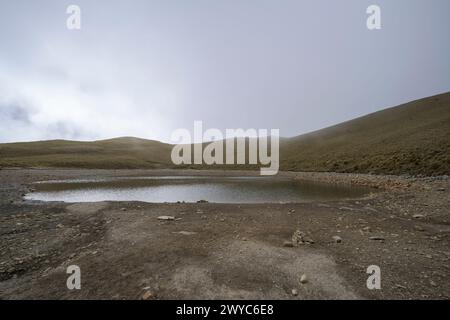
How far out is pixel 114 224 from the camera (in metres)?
10.8

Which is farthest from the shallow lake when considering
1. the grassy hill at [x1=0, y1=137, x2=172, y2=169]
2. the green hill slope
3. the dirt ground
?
the grassy hill at [x1=0, y1=137, x2=172, y2=169]

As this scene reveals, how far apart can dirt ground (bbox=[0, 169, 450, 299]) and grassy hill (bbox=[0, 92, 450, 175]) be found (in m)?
30.2

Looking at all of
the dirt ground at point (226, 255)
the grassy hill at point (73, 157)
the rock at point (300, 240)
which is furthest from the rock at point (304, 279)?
the grassy hill at point (73, 157)

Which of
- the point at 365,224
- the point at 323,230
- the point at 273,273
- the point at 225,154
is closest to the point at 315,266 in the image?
the point at 273,273

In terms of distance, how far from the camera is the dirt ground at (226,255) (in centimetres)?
509

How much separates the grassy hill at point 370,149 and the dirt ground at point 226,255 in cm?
3020

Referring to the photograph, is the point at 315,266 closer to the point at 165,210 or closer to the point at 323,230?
the point at 323,230

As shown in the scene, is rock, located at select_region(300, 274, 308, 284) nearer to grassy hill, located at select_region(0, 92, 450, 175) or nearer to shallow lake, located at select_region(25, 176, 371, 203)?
shallow lake, located at select_region(25, 176, 371, 203)

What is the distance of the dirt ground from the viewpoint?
200 inches

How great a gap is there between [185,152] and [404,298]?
13874cm

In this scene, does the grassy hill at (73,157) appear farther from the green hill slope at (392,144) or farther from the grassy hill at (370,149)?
the green hill slope at (392,144)

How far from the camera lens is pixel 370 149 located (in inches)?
2367

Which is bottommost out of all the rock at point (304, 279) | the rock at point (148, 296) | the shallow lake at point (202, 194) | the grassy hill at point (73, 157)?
the shallow lake at point (202, 194)

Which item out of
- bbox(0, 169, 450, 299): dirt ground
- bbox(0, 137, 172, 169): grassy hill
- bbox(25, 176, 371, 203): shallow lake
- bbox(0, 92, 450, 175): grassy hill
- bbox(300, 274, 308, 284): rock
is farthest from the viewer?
bbox(0, 137, 172, 169): grassy hill
